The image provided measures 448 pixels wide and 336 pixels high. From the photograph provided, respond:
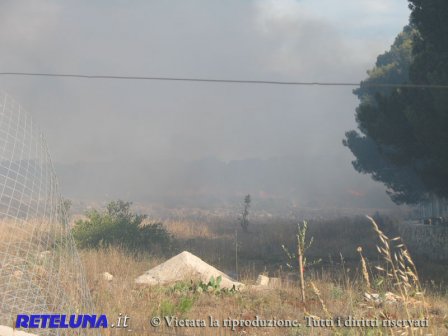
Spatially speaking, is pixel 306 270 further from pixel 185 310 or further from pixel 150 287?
pixel 185 310

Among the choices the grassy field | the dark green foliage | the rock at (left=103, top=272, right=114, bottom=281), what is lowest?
the grassy field

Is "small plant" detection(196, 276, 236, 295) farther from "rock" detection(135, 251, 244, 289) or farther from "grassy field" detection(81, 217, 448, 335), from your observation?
"rock" detection(135, 251, 244, 289)

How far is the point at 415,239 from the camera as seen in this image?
78.5 ft

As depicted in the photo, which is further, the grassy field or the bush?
the bush

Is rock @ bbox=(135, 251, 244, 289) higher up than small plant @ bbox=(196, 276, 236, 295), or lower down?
higher up

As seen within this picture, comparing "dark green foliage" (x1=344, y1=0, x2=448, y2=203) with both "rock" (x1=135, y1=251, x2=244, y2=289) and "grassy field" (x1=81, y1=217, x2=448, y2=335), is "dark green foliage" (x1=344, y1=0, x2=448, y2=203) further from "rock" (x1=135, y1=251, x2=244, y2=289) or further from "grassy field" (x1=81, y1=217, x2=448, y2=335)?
"rock" (x1=135, y1=251, x2=244, y2=289)

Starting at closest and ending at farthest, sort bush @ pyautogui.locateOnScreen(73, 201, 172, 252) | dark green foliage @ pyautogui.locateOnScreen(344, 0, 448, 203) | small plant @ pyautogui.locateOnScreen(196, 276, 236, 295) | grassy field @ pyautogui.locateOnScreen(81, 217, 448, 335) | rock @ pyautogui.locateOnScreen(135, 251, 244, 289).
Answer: grassy field @ pyautogui.locateOnScreen(81, 217, 448, 335) → small plant @ pyautogui.locateOnScreen(196, 276, 236, 295) → rock @ pyautogui.locateOnScreen(135, 251, 244, 289) → dark green foliage @ pyautogui.locateOnScreen(344, 0, 448, 203) → bush @ pyautogui.locateOnScreen(73, 201, 172, 252)

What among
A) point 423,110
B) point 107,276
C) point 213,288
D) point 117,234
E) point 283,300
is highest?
point 423,110

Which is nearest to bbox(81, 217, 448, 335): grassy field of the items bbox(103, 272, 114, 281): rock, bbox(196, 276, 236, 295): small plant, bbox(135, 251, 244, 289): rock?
bbox(196, 276, 236, 295): small plant

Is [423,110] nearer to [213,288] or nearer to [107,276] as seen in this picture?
[213,288]

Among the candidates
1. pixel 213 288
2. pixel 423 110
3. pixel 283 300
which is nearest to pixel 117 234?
pixel 213 288

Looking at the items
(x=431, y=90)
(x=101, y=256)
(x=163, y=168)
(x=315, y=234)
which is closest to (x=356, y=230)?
(x=315, y=234)

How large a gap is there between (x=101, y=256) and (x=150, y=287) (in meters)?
4.13

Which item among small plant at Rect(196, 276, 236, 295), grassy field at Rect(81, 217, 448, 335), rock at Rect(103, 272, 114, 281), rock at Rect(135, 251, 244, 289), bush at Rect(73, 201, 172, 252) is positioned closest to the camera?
grassy field at Rect(81, 217, 448, 335)
